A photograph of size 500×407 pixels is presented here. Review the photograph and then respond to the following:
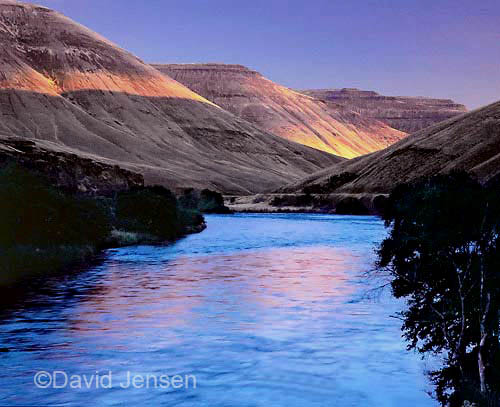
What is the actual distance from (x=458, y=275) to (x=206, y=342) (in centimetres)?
795

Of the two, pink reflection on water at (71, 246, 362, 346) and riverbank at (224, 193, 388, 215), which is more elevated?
riverbank at (224, 193, 388, 215)

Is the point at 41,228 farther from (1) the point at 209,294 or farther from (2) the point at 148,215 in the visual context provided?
(2) the point at 148,215

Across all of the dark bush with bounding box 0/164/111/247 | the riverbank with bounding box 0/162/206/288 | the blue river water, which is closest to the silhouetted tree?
the blue river water

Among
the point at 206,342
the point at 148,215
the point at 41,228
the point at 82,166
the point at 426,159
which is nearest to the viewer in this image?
the point at 206,342

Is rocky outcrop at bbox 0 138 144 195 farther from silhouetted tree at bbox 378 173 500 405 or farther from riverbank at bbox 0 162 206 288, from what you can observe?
silhouetted tree at bbox 378 173 500 405

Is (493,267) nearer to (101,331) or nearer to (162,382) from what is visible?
(162,382)

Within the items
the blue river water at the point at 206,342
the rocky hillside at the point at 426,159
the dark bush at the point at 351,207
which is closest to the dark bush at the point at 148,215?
the blue river water at the point at 206,342

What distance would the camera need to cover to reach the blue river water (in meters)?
13.9

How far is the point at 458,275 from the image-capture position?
12.1 metres

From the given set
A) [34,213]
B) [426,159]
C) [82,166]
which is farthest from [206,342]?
[82,166]

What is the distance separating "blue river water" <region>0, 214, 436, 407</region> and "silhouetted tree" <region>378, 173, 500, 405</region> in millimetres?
1475

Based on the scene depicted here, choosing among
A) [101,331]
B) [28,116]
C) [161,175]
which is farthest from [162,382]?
[28,116]

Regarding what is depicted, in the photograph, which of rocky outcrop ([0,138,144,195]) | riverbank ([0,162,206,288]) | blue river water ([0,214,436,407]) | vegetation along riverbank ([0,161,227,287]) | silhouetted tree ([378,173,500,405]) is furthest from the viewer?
rocky outcrop ([0,138,144,195])

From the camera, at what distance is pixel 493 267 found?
12.2 m
